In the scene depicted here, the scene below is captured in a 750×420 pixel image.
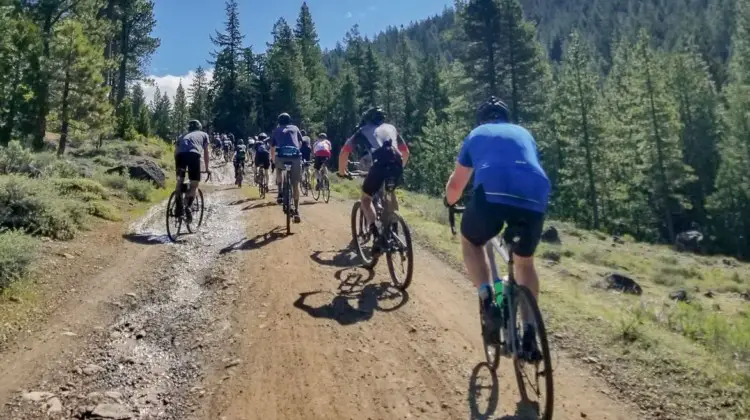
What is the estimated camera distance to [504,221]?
441 centimetres

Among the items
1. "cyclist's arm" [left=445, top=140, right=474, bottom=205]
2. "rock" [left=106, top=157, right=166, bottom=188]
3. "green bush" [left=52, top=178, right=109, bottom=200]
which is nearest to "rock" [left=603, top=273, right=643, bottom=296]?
"cyclist's arm" [left=445, top=140, right=474, bottom=205]

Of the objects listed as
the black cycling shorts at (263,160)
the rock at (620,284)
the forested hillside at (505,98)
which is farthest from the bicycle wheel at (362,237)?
the forested hillside at (505,98)

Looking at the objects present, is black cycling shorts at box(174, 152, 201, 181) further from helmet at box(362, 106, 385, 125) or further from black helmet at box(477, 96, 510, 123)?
black helmet at box(477, 96, 510, 123)

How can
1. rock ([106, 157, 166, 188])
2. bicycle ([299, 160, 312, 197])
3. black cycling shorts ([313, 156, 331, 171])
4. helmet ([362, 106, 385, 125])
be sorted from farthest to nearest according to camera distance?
1. rock ([106, 157, 166, 188])
2. bicycle ([299, 160, 312, 197])
3. black cycling shorts ([313, 156, 331, 171])
4. helmet ([362, 106, 385, 125])

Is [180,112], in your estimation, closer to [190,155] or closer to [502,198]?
[190,155]

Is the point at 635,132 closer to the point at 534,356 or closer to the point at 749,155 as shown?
the point at 749,155

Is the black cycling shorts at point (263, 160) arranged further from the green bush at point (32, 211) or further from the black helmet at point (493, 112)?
the black helmet at point (493, 112)

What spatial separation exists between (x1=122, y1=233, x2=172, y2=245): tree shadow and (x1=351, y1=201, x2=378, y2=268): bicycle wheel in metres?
4.53

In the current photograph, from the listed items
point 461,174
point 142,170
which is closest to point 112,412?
point 461,174

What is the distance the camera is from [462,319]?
7.03 metres

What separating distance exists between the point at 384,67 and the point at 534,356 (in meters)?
85.3

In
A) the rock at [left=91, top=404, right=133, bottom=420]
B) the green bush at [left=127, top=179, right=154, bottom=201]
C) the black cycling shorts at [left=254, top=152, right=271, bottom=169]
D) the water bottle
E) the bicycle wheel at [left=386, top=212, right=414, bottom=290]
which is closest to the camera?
the rock at [left=91, top=404, right=133, bottom=420]

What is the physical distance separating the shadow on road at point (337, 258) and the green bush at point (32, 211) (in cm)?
487

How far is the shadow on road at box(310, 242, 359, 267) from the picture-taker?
9.34 m
